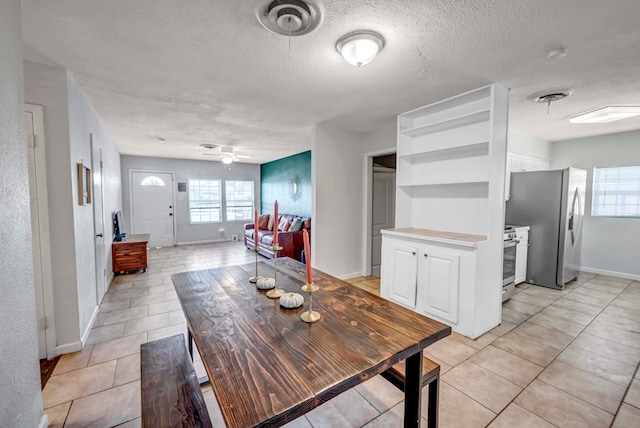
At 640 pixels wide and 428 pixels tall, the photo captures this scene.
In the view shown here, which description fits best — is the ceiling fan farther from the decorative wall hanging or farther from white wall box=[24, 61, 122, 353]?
white wall box=[24, 61, 122, 353]

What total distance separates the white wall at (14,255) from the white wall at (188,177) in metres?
6.23

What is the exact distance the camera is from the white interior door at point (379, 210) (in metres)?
4.58

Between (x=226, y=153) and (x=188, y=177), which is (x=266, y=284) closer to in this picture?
(x=226, y=153)

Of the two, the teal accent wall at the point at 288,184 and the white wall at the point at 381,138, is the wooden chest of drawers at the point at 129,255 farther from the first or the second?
the white wall at the point at 381,138

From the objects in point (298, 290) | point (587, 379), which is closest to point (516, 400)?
point (587, 379)

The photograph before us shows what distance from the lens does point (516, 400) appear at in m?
1.76

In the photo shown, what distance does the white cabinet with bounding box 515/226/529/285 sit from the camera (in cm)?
393

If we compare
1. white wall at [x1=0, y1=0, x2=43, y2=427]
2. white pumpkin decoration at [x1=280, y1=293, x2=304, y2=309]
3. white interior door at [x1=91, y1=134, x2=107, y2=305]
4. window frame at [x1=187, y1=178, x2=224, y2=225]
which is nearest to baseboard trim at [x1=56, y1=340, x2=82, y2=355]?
white interior door at [x1=91, y1=134, x2=107, y2=305]

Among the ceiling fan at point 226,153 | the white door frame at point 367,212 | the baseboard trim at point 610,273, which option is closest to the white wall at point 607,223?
the baseboard trim at point 610,273

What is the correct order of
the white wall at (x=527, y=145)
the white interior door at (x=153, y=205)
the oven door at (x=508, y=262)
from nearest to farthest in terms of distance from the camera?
the oven door at (x=508, y=262) < the white wall at (x=527, y=145) < the white interior door at (x=153, y=205)

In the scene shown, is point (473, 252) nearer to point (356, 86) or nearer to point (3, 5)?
point (356, 86)

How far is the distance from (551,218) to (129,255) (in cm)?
660

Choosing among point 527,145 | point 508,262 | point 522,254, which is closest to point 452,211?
point 508,262

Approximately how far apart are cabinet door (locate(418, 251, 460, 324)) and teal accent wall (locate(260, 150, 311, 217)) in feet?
12.6
